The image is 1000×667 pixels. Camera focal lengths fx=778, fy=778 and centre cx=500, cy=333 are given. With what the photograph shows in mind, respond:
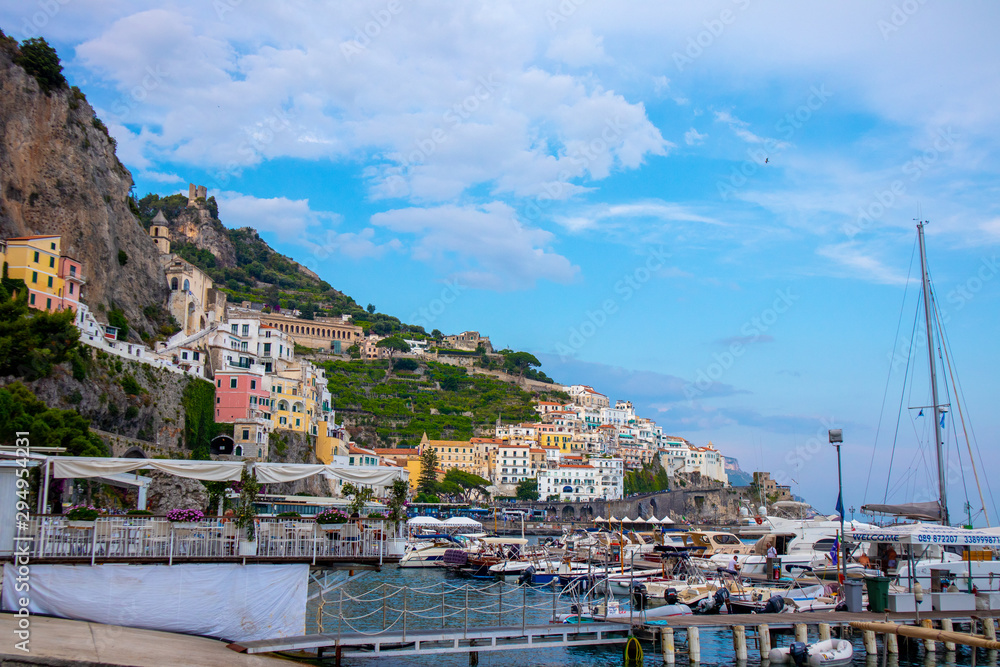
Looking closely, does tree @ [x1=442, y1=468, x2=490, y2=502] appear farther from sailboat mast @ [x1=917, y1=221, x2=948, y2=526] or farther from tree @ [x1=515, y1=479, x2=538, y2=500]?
sailboat mast @ [x1=917, y1=221, x2=948, y2=526]

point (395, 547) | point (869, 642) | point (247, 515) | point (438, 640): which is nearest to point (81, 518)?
point (247, 515)

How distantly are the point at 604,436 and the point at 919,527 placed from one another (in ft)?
440

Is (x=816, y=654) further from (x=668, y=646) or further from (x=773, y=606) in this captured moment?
(x=773, y=606)

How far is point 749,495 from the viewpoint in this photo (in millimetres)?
154125

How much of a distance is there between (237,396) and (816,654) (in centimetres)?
5564

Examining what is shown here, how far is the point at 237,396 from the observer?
68188 mm

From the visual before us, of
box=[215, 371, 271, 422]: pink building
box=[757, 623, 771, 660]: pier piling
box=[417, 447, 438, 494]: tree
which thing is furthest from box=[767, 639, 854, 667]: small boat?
box=[417, 447, 438, 494]: tree

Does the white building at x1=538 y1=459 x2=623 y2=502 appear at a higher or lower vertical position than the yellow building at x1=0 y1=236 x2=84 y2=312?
lower

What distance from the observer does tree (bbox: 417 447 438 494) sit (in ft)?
380

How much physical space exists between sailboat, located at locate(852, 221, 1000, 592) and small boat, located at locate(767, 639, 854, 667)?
4396mm

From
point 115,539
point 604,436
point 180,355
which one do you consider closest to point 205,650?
point 115,539

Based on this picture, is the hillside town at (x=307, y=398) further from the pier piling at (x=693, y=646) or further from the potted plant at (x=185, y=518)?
the pier piling at (x=693, y=646)

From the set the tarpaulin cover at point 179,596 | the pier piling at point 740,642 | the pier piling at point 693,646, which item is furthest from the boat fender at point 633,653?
the tarpaulin cover at point 179,596

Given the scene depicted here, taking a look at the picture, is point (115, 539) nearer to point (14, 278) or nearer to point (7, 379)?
point (7, 379)
